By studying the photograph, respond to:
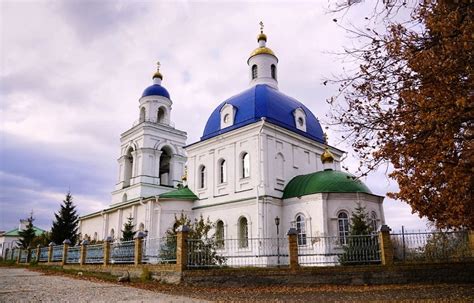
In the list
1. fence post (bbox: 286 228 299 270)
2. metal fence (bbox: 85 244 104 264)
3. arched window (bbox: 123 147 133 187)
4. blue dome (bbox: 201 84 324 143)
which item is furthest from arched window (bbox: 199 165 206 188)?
fence post (bbox: 286 228 299 270)

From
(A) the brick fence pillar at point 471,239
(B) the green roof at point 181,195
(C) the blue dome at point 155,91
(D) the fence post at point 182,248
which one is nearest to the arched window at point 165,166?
(C) the blue dome at point 155,91

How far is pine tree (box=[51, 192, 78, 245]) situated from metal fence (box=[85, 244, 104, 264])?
1517cm

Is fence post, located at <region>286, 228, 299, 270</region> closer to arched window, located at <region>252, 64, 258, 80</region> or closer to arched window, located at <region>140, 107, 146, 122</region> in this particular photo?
arched window, located at <region>252, 64, 258, 80</region>

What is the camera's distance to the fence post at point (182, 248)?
12008 millimetres

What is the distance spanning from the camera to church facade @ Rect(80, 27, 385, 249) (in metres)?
18.4

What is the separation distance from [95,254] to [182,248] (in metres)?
7.58

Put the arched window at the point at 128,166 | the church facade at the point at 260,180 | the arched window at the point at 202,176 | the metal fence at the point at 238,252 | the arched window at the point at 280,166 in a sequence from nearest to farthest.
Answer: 1. the metal fence at the point at 238,252
2. the church facade at the point at 260,180
3. the arched window at the point at 280,166
4. the arched window at the point at 202,176
5. the arched window at the point at 128,166

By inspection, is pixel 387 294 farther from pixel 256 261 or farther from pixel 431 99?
pixel 256 261

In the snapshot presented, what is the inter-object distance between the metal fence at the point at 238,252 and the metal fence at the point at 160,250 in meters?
1.04

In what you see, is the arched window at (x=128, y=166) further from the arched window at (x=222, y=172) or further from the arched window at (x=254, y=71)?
the arched window at (x=254, y=71)

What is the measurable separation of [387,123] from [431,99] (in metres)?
0.84

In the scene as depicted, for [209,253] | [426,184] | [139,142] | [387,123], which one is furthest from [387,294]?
[139,142]

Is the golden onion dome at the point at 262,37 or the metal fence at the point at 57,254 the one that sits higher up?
the golden onion dome at the point at 262,37

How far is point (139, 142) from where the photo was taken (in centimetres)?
2953
